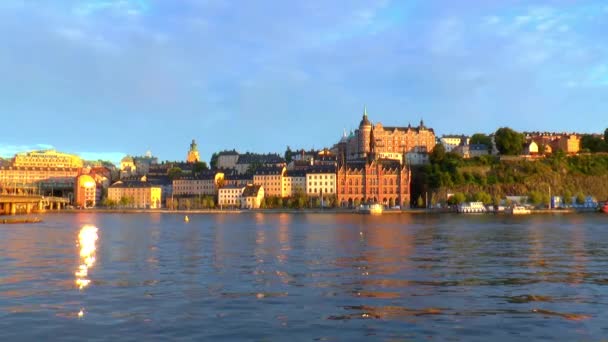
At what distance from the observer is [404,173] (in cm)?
16688

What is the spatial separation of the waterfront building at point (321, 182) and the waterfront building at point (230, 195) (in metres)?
18.3

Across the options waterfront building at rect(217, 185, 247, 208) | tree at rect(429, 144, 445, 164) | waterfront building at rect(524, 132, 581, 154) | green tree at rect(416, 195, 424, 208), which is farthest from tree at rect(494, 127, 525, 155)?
waterfront building at rect(217, 185, 247, 208)

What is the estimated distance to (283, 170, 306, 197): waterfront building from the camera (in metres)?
173

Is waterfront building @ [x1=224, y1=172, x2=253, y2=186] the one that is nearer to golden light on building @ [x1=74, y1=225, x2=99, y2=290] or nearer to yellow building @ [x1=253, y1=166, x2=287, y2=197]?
yellow building @ [x1=253, y1=166, x2=287, y2=197]

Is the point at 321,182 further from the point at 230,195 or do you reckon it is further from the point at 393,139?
the point at 393,139

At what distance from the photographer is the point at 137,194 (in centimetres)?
18538

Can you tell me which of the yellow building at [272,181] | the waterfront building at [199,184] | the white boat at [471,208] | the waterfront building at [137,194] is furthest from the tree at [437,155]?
the waterfront building at [137,194]

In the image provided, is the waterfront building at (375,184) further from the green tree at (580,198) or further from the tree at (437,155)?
the green tree at (580,198)

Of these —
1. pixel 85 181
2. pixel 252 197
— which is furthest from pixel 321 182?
pixel 85 181

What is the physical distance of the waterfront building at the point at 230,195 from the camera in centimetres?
17238

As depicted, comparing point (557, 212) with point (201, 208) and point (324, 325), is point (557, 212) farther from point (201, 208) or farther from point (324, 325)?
point (324, 325)

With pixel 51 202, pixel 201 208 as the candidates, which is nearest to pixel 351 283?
pixel 201 208

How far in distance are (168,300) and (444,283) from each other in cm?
1149

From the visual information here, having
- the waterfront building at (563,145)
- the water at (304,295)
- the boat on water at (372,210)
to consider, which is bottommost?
the water at (304,295)
